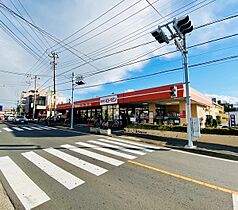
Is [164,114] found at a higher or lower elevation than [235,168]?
higher

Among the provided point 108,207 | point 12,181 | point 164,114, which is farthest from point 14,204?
point 164,114

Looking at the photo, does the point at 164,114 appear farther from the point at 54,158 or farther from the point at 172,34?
the point at 54,158

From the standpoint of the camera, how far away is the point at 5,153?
318 inches

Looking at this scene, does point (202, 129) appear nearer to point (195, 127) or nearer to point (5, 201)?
point (195, 127)

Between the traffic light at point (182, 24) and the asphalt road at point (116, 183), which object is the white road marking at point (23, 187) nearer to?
the asphalt road at point (116, 183)

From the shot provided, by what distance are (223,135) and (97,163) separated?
9.20 meters

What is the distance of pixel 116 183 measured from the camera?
15.6 ft

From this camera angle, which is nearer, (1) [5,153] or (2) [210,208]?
(2) [210,208]

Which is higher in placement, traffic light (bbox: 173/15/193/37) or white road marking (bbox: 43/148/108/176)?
traffic light (bbox: 173/15/193/37)

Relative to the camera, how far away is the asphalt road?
372 centimetres

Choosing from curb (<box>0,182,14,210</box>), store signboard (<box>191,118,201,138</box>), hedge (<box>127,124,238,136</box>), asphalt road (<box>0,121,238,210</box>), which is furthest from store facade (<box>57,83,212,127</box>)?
curb (<box>0,182,14,210</box>)

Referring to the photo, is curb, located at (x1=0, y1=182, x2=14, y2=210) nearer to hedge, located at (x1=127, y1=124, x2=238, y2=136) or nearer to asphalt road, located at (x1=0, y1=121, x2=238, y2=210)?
asphalt road, located at (x1=0, y1=121, x2=238, y2=210)

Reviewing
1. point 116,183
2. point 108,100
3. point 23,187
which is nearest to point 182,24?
point 116,183

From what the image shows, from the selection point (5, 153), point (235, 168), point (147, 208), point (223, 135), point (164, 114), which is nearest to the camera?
point (147, 208)
